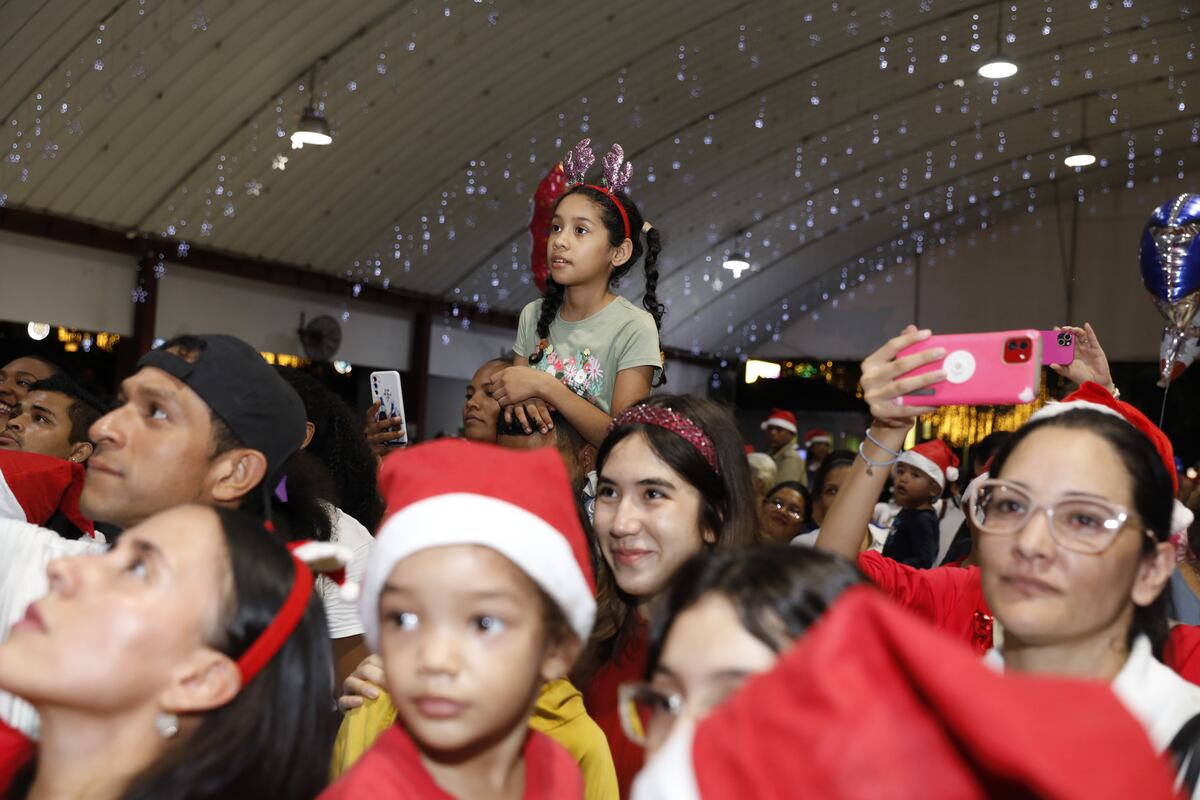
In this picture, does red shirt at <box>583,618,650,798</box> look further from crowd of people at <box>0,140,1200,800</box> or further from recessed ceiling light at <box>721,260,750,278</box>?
recessed ceiling light at <box>721,260,750,278</box>

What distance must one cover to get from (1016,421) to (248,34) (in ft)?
37.4

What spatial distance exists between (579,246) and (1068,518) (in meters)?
1.87

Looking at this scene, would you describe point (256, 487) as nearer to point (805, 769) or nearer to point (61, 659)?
point (61, 659)

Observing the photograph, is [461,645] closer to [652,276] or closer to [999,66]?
[652,276]

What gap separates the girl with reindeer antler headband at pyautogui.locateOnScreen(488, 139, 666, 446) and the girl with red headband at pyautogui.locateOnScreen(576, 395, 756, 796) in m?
0.53

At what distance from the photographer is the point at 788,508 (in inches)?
240

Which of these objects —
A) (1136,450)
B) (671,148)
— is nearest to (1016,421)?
(671,148)

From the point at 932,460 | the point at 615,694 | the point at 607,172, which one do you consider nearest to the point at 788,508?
the point at 932,460

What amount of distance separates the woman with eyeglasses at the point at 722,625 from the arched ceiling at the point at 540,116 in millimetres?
7575

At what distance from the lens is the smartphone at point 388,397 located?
4.20 m

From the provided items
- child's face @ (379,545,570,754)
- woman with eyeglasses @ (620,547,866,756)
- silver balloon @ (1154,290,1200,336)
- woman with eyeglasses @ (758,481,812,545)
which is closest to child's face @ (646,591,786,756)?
woman with eyeglasses @ (620,547,866,756)

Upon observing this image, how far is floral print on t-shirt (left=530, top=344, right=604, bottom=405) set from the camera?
129 inches

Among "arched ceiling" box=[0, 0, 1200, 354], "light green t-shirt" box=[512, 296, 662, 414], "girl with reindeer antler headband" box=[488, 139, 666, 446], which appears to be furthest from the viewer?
"arched ceiling" box=[0, 0, 1200, 354]

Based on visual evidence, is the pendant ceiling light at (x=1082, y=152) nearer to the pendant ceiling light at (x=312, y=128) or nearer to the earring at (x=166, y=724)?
the pendant ceiling light at (x=312, y=128)
